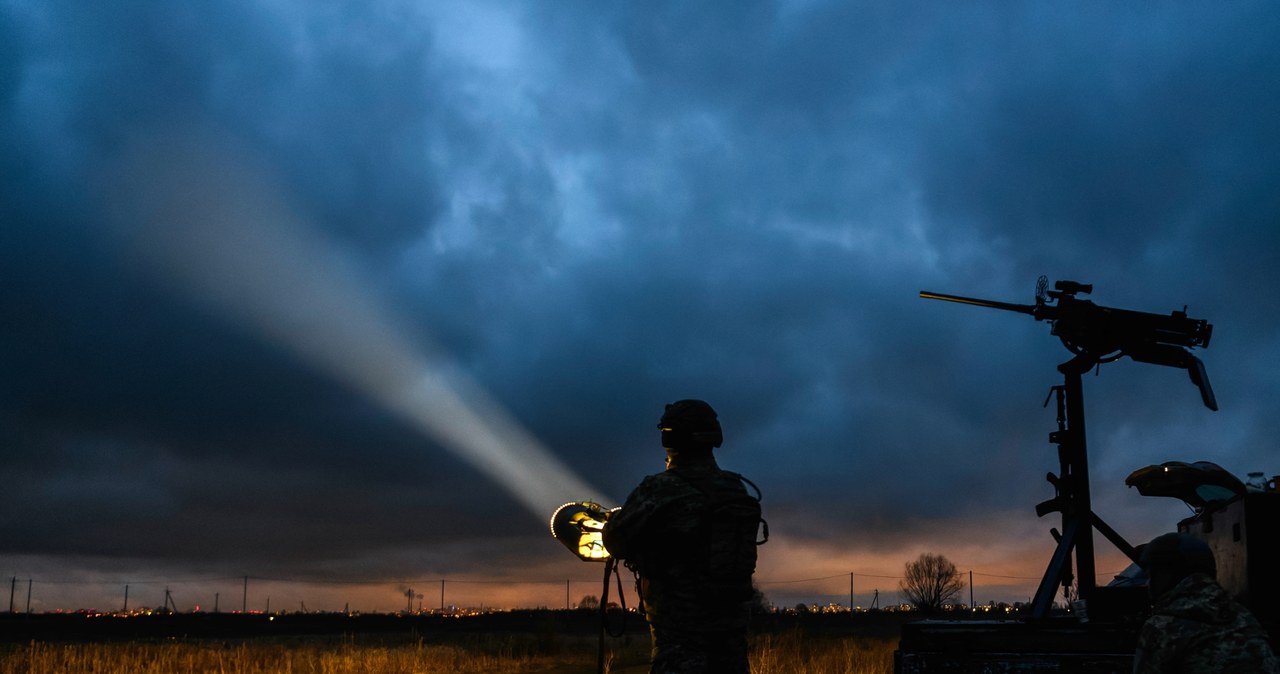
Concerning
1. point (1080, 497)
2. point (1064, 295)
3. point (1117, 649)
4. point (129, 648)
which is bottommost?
point (129, 648)

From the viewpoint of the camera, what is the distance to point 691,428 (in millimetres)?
6676

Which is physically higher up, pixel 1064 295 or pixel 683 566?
pixel 1064 295

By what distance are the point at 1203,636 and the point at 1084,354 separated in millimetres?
6013

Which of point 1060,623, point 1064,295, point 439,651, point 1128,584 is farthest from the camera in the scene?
point 439,651

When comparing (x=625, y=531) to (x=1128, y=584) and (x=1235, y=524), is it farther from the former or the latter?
(x=1128, y=584)

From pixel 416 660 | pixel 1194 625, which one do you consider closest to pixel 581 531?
pixel 1194 625

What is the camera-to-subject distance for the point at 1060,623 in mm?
7766

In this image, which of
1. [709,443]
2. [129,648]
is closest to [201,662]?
[129,648]

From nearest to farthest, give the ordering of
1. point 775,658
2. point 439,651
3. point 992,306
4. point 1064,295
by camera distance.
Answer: point 1064,295 → point 992,306 → point 775,658 → point 439,651

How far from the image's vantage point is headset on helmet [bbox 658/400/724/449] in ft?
21.9

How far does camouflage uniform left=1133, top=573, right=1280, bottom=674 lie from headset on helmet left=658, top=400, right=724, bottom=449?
107 inches

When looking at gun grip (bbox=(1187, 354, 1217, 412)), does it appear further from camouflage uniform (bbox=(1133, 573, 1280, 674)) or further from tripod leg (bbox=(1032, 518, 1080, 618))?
camouflage uniform (bbox=(1133, 573, 1280, 674))

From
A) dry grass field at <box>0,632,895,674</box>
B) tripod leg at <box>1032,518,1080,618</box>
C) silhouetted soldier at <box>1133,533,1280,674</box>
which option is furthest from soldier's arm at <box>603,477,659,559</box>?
dry grass field at <box>0,632,895,674</box>

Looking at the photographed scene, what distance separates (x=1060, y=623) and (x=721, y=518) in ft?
10.1
